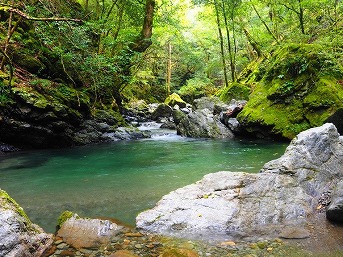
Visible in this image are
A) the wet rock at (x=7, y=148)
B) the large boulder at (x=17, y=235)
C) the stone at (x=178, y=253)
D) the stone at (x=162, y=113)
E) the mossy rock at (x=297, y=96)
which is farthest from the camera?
the stone at (x=162, y=113)

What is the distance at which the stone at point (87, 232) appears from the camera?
330cm

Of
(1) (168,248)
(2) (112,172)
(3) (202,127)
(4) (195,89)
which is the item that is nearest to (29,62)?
(2) (112,172)

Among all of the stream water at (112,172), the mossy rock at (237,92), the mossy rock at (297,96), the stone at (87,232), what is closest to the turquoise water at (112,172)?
the stream water at (112,172)

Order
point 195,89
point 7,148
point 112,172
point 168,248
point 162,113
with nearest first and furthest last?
point 168,248 → point 112,172 → point 7,148 → point 162,113 → point 195,89

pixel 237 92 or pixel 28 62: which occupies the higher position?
pixel 28 62

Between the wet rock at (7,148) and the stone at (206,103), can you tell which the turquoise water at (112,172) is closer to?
the wet rock at (7,148)

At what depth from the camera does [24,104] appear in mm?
9898

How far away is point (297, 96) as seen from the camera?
10.6m

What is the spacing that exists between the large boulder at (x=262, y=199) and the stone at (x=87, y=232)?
0.39m

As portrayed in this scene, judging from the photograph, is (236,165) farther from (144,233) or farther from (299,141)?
(144,233)

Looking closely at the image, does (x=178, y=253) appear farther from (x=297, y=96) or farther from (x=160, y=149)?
(x=297, y=96)

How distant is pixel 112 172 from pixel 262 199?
3.96 m

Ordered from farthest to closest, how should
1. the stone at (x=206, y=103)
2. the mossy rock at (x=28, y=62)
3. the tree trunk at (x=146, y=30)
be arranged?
1. the stone at (x=206, y=103)
2. the tree trunk at (x=146, y=30)
3. the mossy rock at (x=28, y=62)

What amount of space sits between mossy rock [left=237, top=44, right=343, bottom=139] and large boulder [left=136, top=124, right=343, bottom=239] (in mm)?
5117
